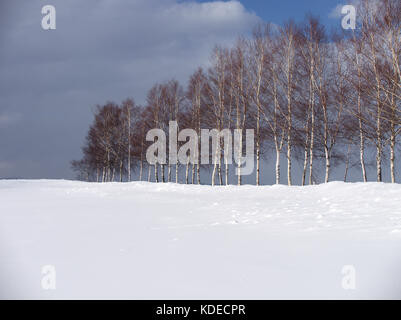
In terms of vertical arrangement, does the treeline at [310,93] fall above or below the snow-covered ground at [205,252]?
above

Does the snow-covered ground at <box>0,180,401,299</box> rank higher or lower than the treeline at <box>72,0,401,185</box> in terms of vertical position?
lower

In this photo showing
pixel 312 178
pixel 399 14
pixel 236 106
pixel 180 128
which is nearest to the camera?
pixel 399 14

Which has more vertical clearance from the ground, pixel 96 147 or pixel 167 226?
pixel 96 147

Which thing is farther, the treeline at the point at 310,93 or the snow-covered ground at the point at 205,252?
the treeline at the point at 310,93

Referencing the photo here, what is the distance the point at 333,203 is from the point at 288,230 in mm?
4280

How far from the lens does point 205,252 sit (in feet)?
15.7

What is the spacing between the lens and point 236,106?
22672 mm

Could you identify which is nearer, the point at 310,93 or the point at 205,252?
the point at 205,252

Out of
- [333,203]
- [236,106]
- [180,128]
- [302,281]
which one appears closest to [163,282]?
[302,281]

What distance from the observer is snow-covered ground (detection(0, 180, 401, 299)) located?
11.6ft

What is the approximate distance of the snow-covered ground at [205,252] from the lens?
11.6 ft

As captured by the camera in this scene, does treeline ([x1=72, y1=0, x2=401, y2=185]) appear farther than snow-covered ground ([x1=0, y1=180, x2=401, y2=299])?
Yes
